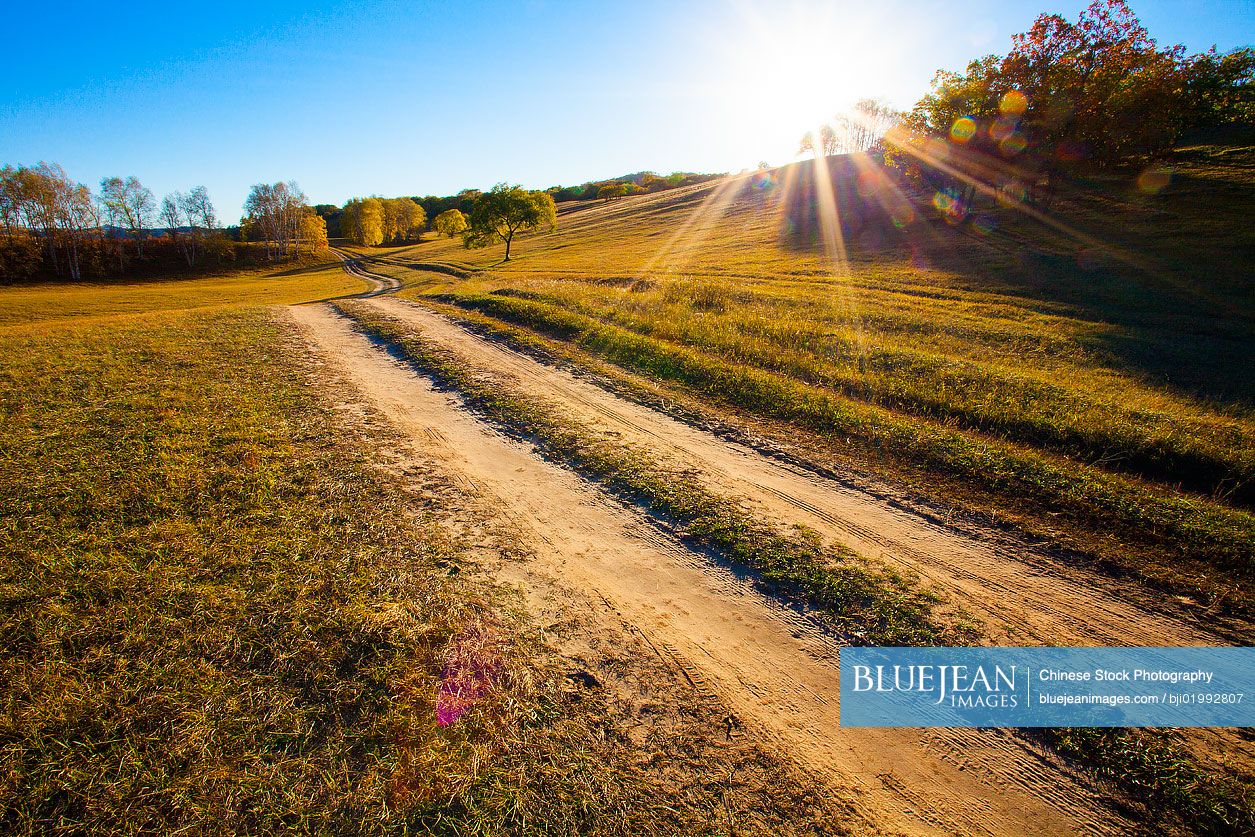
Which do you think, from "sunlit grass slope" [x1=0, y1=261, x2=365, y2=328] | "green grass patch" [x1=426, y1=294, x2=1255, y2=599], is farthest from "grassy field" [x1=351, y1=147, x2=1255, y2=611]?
"sunlit grass slope" [x1=0, y1=261, x2=365, y2=328]

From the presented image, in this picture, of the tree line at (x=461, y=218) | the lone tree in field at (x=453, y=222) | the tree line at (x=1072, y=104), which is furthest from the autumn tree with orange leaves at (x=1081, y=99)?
the lone tree in field at (x=453, y=222)

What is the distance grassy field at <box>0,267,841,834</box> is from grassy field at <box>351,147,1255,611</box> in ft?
20.6

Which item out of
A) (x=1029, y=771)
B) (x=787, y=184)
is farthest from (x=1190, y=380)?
(x=787, y=184)

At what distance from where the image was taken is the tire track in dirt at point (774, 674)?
3.37 metres

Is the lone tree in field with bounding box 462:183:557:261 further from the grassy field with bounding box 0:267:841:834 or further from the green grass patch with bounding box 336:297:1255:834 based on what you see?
the grassy field with bounding box 0:267:841:834

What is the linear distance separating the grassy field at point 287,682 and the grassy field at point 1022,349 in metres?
6.27

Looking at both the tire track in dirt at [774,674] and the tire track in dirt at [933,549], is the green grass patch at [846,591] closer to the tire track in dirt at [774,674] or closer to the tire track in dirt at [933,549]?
the tire track in dirt at [774,674]

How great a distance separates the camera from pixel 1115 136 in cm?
3098

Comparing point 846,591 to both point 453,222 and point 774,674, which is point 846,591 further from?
point 453,222

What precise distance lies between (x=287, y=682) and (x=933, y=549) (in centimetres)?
702

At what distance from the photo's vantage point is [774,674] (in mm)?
4320

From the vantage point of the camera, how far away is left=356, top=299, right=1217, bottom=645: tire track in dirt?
484 cm

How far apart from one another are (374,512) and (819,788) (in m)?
5.74

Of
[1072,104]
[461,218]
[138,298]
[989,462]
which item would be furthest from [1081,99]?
[461,218]
